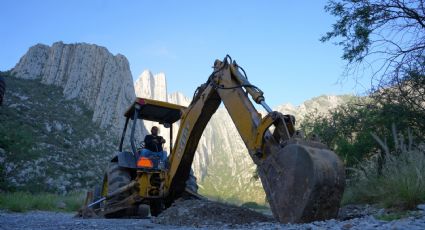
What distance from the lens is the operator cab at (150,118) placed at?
29.3ft

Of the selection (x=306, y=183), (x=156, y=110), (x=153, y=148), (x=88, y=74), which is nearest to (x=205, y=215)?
(x=306, y=183)

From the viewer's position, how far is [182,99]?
558 ft

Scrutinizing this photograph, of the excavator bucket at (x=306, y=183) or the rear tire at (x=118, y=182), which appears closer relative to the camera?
the excavator bucket at (x=306, y=183)

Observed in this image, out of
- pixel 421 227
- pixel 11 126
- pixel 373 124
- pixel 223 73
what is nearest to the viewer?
pixel 421 227

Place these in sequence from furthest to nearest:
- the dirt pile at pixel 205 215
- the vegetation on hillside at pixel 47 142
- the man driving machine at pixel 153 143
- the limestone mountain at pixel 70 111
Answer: the limestone mountain at pixel 70 111 < the vegetation on hillside at pixel 47 142 < the man driving machine at pixel 153 143 < the dirt pile at pixel 205 215

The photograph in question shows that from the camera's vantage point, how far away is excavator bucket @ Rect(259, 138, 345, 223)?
14.9 ft

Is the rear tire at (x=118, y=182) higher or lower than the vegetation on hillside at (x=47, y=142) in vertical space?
lower

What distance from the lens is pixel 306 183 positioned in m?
4.59

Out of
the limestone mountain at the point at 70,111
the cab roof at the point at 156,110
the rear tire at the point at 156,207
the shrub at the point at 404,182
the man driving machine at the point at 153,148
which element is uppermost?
the limestone mountain at the point at 70,111

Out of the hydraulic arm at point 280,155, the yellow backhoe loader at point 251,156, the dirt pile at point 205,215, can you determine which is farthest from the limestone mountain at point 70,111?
the hydraulic arm at point 280,155

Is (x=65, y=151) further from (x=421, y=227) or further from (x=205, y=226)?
(x=421, y=227)

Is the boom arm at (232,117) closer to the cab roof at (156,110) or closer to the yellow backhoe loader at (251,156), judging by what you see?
the yellow backhoe loader at (251,156)

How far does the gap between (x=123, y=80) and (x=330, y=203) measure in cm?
6808

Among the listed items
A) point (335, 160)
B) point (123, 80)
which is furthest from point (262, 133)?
point (123, 80)
